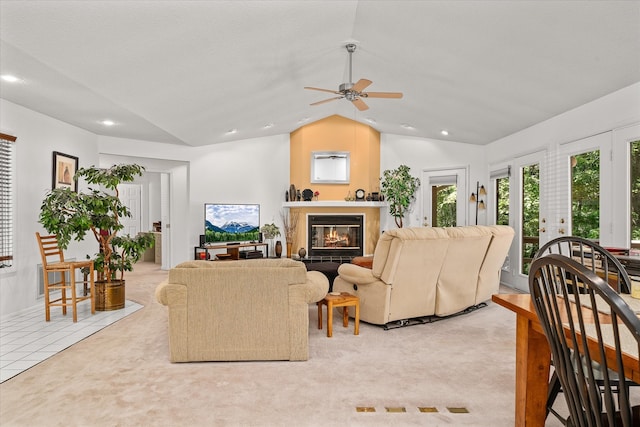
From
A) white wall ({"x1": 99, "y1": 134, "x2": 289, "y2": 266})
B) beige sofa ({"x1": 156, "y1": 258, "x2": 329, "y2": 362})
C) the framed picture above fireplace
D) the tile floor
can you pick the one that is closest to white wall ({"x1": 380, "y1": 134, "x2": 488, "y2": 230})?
the framed picture above fireplace

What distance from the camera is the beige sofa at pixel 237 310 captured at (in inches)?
114

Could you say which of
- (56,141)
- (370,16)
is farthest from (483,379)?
(56,141)

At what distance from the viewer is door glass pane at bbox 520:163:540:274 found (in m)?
5.39

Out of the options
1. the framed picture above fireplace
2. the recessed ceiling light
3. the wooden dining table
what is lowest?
the wooden dining table

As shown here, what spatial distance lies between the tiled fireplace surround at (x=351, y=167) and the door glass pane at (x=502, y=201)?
228 cm

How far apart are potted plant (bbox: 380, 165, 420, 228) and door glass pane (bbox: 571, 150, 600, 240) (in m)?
3.22

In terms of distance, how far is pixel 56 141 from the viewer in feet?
16.6

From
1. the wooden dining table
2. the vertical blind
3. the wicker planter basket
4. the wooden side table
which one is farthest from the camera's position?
the wicker planter basket

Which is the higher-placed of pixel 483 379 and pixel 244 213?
pixel 244 213

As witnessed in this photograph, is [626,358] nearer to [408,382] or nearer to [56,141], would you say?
[408,382]

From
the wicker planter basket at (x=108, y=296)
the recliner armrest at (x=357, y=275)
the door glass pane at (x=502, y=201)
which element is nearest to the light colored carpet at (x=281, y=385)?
the recliner armrest at (x=357, y=275)

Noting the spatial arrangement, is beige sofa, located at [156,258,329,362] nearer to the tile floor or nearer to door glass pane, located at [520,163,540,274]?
the tile floor

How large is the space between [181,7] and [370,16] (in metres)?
1.75

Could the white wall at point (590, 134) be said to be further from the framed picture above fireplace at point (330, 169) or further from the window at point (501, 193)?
the framed picture above fireplace at point (330, 169)
